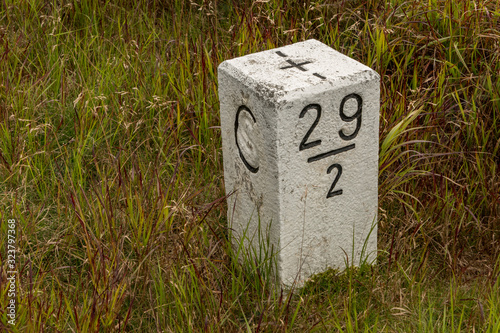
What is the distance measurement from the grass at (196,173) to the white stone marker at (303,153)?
0.40 feet

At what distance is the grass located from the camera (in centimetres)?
238

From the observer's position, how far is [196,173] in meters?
3.04

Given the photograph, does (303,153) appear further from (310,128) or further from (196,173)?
(196,173)

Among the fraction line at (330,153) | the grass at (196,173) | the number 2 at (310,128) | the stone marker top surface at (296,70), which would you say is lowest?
the grass at (196,173)

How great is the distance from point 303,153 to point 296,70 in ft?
0.97

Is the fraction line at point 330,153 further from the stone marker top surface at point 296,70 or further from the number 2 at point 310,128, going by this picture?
the stone marker top surface at point 296,70

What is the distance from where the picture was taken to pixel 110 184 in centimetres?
271

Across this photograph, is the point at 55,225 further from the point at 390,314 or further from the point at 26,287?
the point at 390,314

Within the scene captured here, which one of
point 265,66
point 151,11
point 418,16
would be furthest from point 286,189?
point 151,11

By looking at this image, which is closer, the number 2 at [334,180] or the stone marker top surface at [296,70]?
the stone marker top surface at [296,70]

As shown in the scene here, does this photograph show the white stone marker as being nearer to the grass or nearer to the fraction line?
the fraction line

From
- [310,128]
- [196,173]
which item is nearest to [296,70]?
[310,128]

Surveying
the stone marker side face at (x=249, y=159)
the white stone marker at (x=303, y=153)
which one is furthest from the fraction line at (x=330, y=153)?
the stone marker side face at (x=249, y=159)

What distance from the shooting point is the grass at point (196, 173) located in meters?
2.38
